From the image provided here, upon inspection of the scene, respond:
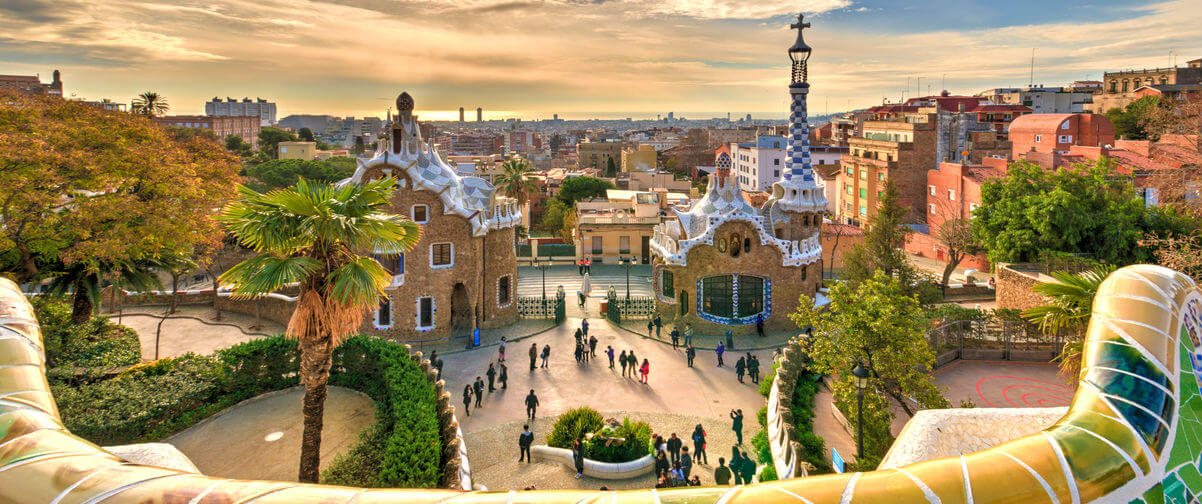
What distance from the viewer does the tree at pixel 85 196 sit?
20.8 metres

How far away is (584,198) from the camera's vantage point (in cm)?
8012

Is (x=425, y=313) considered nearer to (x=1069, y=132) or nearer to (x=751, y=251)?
(x=751, y=251)

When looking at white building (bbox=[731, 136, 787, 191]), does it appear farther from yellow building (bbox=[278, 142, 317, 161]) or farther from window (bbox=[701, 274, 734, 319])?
yellow building (bbox=[278, 142, 317, 161])

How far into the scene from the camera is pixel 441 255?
31688mm

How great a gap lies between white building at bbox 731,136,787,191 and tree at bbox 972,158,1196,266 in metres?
53.9

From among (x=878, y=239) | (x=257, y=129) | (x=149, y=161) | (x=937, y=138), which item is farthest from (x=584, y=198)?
(x=257, y=129)

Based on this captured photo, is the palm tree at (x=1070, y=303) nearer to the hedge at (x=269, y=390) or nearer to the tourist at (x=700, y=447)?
the tourist at (x=700, y=447)

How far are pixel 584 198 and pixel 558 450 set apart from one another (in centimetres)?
6208

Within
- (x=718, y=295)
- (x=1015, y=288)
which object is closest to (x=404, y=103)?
(x=718, y=295)

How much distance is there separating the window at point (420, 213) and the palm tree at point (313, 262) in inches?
635

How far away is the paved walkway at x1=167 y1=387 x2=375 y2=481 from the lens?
16125 millimetres

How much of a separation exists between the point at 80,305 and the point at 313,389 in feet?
50.5

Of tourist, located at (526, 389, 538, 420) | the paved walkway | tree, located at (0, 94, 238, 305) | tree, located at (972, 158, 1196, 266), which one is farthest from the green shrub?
tree, located at (972, 158, 1196, 266)

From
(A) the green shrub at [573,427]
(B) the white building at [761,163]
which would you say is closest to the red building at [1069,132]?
(B) the white building at [761,163]
